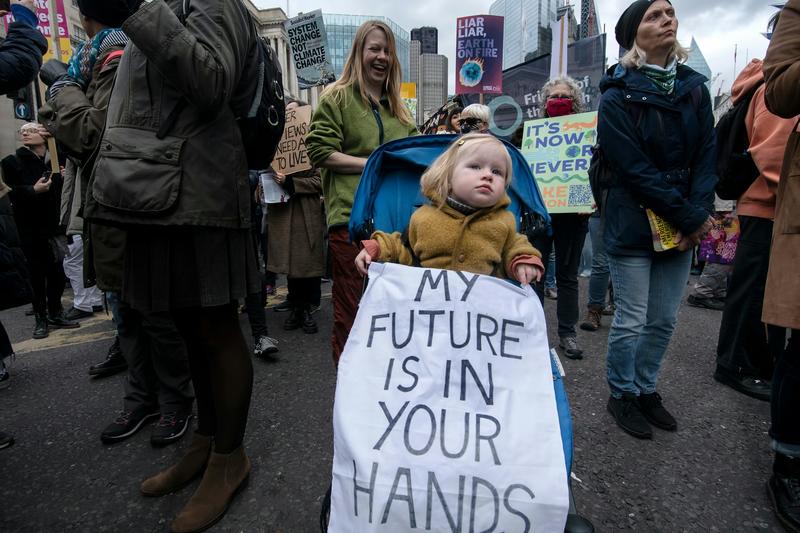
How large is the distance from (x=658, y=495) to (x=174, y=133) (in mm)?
2361

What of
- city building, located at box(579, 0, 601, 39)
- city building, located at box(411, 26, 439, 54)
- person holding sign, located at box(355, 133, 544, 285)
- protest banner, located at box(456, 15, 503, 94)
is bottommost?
person holding sign, located at box(355, 133, 544, 285)

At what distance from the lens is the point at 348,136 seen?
7.84 ft

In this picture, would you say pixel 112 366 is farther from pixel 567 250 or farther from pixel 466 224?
pixel 567 250

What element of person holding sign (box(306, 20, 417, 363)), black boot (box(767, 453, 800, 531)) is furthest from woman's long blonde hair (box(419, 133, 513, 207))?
black boot (box(767, 453, 800, 531))

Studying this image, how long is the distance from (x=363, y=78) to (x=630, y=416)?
233 cm

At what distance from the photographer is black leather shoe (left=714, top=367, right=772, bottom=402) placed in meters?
2.86

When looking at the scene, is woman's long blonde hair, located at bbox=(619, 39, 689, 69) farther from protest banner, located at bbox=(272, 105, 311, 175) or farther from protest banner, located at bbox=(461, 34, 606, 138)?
protest banner, located at bbox=(461, 34, 606, 138)

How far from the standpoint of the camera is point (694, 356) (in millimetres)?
3625

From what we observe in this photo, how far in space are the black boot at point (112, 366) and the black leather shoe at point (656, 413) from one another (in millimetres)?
3373

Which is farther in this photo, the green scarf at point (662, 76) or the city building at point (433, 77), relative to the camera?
the city building at point (433, 77)

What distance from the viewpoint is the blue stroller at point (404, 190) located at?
1.85 metres

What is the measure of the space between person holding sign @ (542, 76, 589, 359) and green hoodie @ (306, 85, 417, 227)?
1.97m

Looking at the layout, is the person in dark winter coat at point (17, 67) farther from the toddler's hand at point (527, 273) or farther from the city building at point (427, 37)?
the city building at point (427, 37)

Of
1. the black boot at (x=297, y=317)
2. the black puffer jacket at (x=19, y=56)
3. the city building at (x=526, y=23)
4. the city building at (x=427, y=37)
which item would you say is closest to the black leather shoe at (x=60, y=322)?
the black boot at (x=297, y=317)
